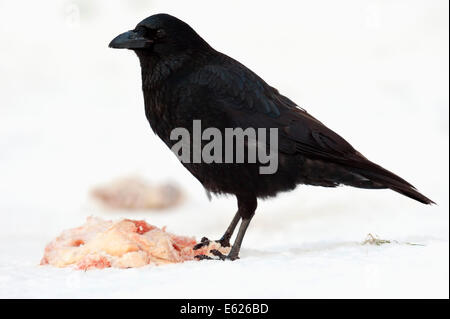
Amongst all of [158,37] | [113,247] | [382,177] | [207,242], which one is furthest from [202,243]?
[158,37]

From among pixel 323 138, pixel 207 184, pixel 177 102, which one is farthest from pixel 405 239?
pixel 177 102

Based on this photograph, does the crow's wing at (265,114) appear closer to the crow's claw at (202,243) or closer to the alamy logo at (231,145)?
the alamy logo at (231,145)

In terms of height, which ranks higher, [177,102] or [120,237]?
[177,102]

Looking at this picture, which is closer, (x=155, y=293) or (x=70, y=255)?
(x=155, y=293)

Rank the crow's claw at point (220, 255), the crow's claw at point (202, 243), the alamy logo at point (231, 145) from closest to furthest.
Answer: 1. the alamy logo at point (231, 145)
2. the crow's claw at point (220, 255)
3. the crow's claw at point (202, 243)

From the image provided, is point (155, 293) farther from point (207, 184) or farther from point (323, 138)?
point (323, 138)

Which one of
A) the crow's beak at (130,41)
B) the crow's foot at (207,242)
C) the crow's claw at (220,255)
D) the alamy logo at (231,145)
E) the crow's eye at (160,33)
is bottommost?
the crow's claw at (220,255)

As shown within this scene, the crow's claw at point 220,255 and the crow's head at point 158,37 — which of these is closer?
the crow's claw at point 220,255

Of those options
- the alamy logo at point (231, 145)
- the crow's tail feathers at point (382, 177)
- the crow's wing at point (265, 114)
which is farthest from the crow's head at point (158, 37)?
the crow's tail feathers at point (382, 177)
